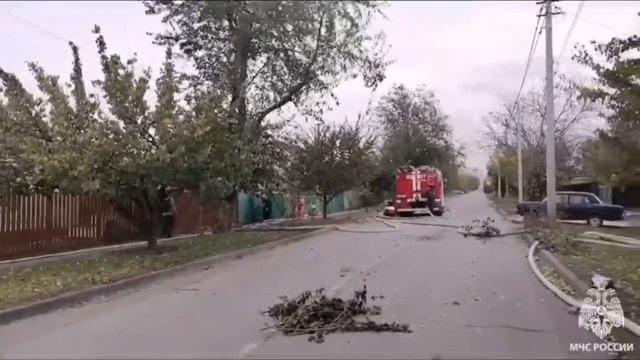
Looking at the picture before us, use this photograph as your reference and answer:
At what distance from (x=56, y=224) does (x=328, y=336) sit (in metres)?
12.1

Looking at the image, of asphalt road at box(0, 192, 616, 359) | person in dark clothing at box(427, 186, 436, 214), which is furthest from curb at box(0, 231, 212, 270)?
person in dark clothing at box(427, 186, 436, 214)

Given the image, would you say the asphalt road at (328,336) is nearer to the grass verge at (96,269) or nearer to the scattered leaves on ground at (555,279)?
the scattered leaves on ground at (555,279)

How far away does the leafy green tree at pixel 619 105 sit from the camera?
12.6 metres

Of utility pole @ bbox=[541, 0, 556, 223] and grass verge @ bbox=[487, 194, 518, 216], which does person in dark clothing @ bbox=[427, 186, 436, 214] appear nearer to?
grass verge @ bbox=[487, 194, 518, 216]

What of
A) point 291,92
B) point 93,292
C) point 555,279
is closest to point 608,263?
point 555,279

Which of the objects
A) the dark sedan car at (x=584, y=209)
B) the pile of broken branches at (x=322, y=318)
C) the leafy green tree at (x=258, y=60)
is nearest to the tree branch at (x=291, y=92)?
the leafy green tree at (x=258, y=60)

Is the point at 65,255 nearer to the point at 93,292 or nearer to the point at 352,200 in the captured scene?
the point at 93,292

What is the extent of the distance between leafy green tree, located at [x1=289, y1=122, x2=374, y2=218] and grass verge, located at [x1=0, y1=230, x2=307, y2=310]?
50.4 ft

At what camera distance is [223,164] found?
658 inches

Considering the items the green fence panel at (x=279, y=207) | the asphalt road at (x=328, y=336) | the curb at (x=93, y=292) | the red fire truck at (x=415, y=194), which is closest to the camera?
the asphalt road at (x=328, y=336)

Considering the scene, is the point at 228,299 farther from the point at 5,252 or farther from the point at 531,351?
the point at 5,252

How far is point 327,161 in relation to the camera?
3594 centimetres

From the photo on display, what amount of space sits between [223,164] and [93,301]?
6519 mm

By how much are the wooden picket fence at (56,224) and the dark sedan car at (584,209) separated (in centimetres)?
1787
